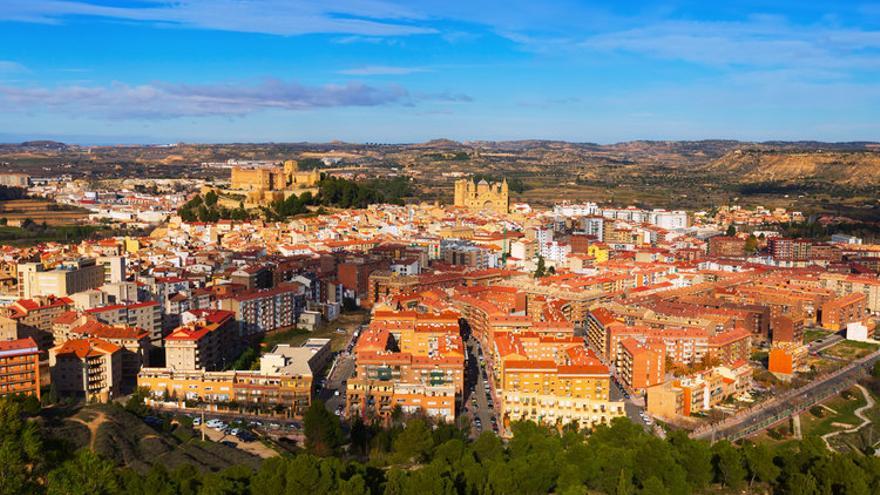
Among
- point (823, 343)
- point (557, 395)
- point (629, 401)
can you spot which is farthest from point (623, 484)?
point (823, 343)

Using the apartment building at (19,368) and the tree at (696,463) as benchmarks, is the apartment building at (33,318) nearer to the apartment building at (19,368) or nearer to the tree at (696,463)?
the apartment building at (19,368)

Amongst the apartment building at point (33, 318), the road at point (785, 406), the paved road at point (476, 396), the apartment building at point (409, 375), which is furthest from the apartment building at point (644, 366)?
the apartment building at point (33, 318)

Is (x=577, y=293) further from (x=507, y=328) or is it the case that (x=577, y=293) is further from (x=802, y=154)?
(x=802, y=154)

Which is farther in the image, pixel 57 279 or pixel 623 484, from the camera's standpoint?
pixel 57 279

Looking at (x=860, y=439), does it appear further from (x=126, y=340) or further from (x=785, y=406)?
(x=126, y=340)

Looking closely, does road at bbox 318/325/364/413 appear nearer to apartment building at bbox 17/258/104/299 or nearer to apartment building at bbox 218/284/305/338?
apartment building at bbox 218/284/305/338

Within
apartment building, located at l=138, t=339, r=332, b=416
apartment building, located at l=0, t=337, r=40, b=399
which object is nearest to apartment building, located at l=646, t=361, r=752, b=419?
apartment building, located at l=138, t=339, r=332, b=416
